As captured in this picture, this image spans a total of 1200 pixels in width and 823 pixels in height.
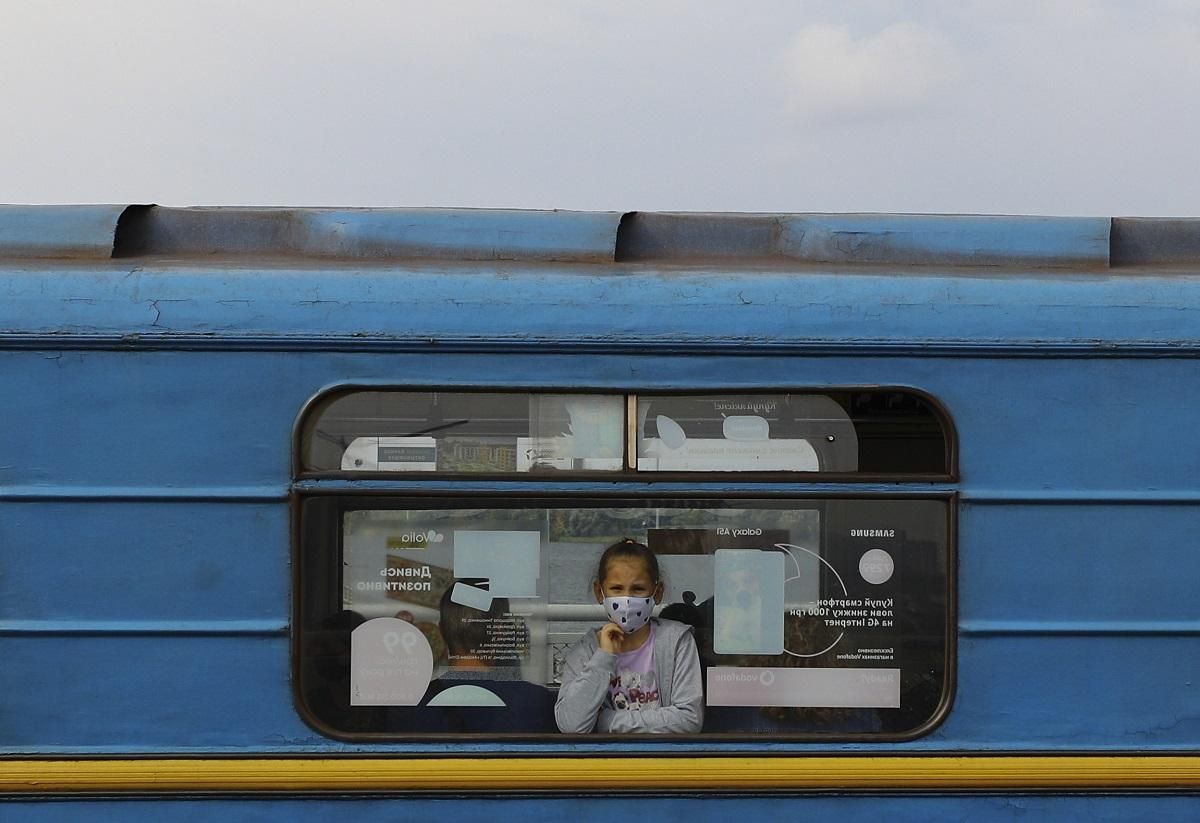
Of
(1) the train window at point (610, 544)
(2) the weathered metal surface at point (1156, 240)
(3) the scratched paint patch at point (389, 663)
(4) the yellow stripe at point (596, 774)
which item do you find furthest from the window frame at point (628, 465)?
(2) the weathered metal surface at point (1156, 240)

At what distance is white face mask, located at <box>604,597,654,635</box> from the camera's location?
3008mm

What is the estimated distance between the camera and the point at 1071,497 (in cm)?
297

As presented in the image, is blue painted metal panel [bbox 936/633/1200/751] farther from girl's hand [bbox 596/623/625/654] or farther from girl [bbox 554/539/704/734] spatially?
girl's hand [bbox 596/623/625/654]

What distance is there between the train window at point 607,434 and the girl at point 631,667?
0.28m

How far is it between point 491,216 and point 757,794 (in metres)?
1.58

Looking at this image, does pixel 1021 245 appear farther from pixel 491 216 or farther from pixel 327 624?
pixel 327 624

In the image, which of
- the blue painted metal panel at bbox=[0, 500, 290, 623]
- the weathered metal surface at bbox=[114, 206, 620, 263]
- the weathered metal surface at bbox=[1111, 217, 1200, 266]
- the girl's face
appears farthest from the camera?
the weathered metal surface at bbox=[1111, 217, 1200, 266]

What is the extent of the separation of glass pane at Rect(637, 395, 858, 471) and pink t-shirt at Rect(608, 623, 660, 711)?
1.46 ft

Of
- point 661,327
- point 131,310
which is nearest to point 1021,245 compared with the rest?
point 661,327

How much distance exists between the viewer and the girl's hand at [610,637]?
3.03 m

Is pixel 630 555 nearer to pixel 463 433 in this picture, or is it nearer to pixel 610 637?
pixel 610 637

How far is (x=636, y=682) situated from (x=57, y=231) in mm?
1843

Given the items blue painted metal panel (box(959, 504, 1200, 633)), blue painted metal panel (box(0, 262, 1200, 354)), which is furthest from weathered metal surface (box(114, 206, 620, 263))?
blue painted metal panel (box(959, 504, 1200, 633))

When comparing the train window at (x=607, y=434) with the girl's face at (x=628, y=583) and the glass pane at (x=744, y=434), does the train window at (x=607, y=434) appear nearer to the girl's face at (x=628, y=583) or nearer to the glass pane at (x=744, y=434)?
the glass pane at (x=744, y=434)
